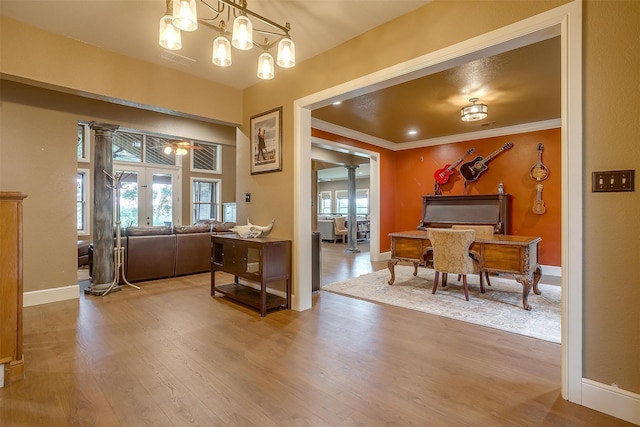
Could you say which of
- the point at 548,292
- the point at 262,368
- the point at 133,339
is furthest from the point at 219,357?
the point at 548,292

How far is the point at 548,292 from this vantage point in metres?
3.96

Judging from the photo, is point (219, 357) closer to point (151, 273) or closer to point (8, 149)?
point (151, 273)

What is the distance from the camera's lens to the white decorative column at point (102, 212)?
4.09 metres

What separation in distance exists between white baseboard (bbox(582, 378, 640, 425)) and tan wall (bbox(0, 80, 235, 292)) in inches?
193

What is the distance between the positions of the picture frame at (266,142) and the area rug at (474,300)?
1.83 meters

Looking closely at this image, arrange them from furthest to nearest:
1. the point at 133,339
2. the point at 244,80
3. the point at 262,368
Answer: the point at 244,80 → the point at 133,339 → the point at 262,368

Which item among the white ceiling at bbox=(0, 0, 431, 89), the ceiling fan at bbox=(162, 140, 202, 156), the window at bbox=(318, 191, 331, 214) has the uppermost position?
the white ceiling at bbox=(0, 0, 431, 89)

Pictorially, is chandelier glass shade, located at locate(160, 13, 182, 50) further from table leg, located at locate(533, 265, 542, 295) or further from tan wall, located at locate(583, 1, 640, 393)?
table leg, located at locate(533, 265, 542, 295)

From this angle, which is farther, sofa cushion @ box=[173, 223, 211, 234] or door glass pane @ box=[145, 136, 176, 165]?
door glass pane @ box=[145, 136, 176, 165]

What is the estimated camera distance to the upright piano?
556 centimetres

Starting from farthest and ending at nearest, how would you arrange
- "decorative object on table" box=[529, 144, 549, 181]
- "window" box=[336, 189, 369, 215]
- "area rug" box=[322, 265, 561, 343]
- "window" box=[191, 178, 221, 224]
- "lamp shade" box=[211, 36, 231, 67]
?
"window" box=[336, 189, 369, 215] → "window" box=[191, 178, 221, 224] → "decorative object on table" box=[529, 144, 549, 181] → "area rug" box=[322, 265, 561, 343] → "lamp shade" box=[211, 36, 231, 67]

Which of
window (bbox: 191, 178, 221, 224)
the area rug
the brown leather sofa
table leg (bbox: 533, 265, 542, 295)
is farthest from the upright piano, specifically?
window (bbox: 191, 178, 221, 224)

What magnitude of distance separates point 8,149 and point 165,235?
2025 millimetres

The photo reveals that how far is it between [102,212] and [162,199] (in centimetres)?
442
